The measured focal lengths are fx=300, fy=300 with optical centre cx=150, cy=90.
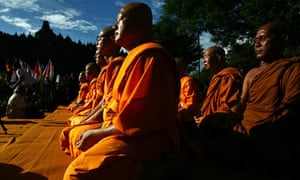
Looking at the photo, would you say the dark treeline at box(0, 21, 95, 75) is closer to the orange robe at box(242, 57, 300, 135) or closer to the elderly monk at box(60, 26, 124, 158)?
the elderly monk at box(60, 26, 124, 158)

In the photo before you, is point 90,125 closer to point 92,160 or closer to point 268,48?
point 92,160

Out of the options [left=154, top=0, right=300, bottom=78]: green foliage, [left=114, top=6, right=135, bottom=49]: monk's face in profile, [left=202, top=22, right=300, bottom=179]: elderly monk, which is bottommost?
[left=202, top=22, right=300, bottom=179]: elderly monk

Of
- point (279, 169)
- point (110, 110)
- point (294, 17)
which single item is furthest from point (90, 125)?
point (294, 17)

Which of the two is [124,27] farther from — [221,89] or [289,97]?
[221,89]

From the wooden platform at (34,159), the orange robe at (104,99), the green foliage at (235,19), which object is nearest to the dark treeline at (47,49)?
the green foliage at (235,19)

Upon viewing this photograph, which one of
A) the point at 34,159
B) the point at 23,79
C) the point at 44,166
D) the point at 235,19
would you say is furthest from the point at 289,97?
the point at 235,19

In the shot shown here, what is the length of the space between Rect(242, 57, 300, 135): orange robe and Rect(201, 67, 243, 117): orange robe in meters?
0.68

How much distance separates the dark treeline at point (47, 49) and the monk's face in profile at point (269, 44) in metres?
30.8

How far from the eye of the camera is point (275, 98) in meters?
2.83

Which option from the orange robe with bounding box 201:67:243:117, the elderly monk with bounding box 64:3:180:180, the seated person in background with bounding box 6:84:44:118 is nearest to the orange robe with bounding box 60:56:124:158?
the elderly monk with bounding box 64:3:180:180

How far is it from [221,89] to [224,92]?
0.23ft

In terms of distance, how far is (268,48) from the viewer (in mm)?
3027

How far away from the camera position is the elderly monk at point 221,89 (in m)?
3.80

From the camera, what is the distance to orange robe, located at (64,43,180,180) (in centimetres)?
154
